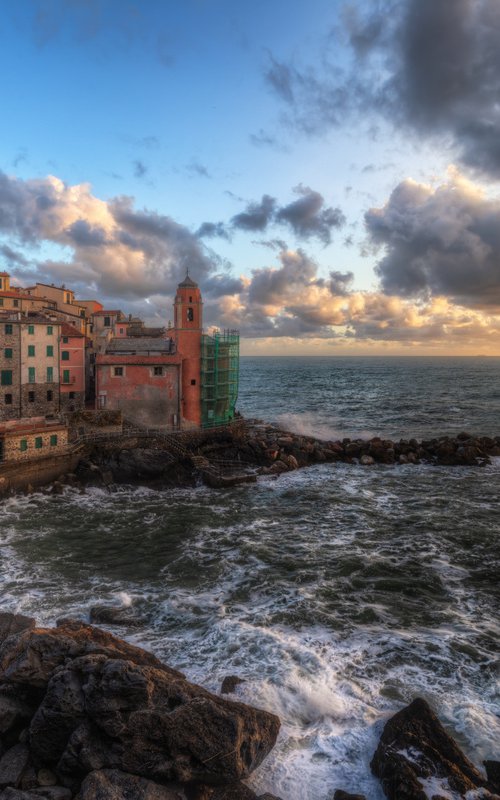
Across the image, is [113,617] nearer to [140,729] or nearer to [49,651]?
[49,651]

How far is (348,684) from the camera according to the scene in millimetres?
12781

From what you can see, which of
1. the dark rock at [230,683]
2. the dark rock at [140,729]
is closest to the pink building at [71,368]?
the dark rock at [230,683]

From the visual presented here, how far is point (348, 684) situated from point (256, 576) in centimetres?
736

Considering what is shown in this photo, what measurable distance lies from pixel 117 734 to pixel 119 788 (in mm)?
944

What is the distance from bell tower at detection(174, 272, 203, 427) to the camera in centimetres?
4006

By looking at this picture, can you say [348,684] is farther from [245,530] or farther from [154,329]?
[154,329]

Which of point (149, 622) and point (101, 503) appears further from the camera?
point (101, 503)

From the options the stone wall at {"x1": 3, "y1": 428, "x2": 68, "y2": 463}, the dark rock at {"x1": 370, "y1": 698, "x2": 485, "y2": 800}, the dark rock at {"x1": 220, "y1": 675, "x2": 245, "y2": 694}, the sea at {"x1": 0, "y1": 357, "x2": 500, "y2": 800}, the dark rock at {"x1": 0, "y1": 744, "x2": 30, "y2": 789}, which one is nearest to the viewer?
the dark rock at {"x1": 0, "y1": 744, "x2": 30, "y2": 789}

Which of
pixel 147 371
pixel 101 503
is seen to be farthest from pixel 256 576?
pixel 147 371

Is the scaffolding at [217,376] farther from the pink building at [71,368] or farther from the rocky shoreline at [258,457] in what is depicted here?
the pink building at [71,368]

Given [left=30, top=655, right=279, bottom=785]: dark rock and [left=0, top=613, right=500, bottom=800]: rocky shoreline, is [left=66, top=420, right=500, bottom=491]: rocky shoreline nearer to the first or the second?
[left=0, top=613, right=500, bottom=800]: rocky shoreline

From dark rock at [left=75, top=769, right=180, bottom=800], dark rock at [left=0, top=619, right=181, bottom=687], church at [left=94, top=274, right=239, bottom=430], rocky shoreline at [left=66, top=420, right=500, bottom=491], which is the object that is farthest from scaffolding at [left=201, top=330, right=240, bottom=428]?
dark rock at [left=75, top=769, right=180, bottom=800]

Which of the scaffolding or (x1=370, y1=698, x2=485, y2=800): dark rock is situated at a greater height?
the scaffolding

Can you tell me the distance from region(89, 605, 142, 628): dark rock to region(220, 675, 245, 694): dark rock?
433 centimetres
